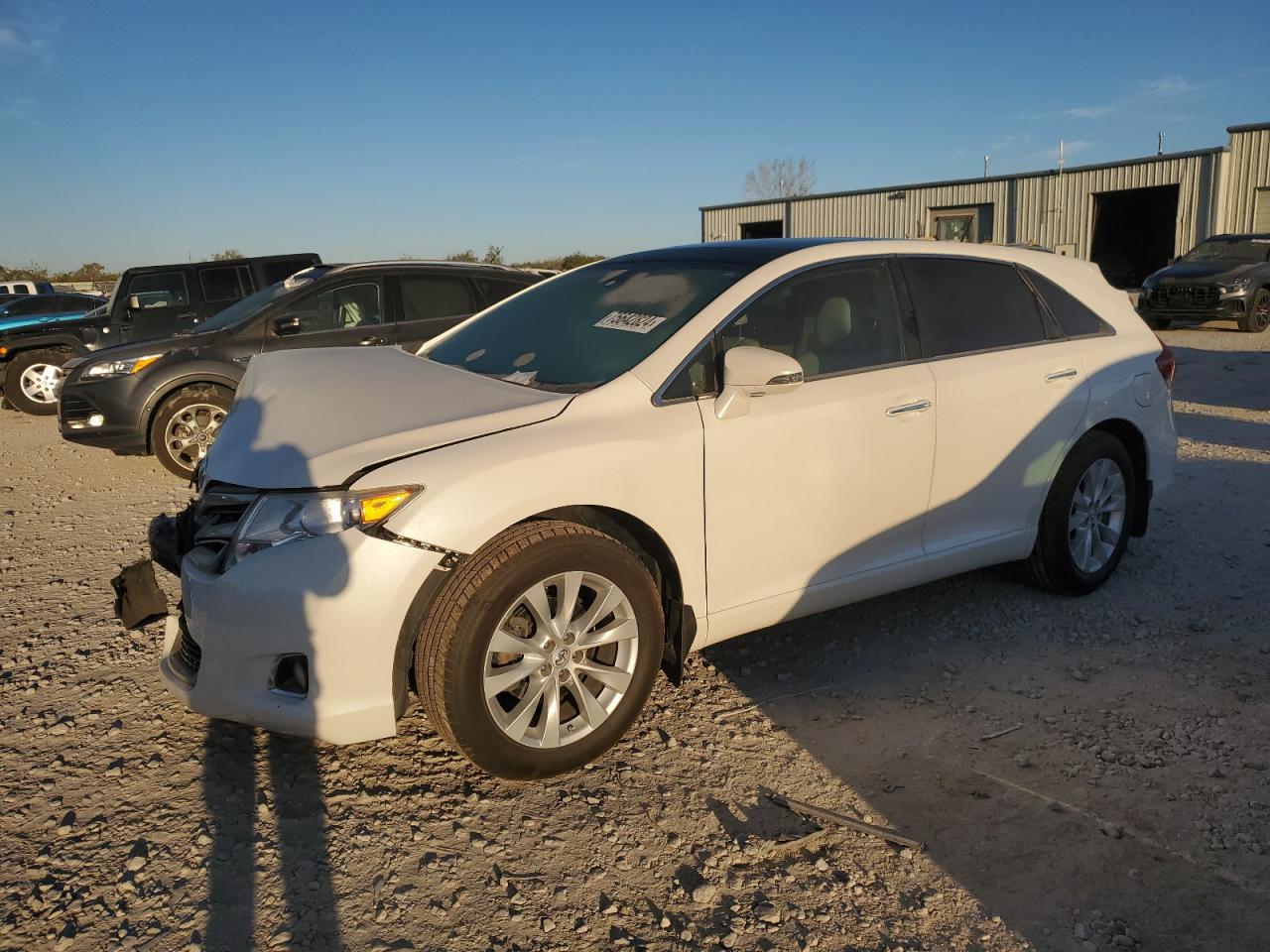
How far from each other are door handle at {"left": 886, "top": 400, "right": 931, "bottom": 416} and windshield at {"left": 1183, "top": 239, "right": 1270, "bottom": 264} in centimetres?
1600

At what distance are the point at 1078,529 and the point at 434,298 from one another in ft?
18.9

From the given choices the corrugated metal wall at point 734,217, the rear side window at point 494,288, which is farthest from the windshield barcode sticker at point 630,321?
the corrugated metal wall at point 734,217

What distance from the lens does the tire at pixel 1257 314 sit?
51.0ft

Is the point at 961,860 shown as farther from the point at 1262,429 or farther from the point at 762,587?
the point at 1262,429

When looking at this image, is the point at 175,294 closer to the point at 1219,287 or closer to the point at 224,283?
the point at 224,283

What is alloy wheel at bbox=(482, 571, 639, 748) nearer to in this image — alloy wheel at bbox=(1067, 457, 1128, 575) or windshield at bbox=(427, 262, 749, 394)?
windshield at bbox=(427, 262, 749, 394)

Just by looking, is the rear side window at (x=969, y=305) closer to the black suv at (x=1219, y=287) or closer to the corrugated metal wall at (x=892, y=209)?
the black suv at (x=1219, y=287)

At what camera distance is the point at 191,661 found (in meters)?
2.91

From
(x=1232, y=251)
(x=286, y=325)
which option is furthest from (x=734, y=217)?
(x=286, y=325)

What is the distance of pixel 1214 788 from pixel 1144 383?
2289 mm

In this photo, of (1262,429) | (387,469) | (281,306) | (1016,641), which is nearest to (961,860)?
(1016,641)

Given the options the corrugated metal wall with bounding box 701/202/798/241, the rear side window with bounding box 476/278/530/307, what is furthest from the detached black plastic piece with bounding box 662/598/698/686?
the corrugated metal wall with bounding box 701/202/798/241

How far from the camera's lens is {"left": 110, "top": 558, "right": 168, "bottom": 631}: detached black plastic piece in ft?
10.6

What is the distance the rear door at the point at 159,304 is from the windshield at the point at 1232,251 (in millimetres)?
16833
